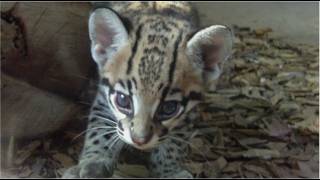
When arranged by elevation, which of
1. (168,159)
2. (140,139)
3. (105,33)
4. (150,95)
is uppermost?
(105,33)

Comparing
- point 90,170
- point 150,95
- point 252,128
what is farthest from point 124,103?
point 252,128

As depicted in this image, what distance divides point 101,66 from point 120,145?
31cm

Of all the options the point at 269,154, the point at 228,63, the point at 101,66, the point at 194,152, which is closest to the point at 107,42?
the point at 101,66

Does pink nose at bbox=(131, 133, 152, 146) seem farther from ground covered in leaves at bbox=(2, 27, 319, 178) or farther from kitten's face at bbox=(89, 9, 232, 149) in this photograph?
ground covered in leaves at bbox=(2, 27, 319, 178)

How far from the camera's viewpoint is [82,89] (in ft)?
8.09

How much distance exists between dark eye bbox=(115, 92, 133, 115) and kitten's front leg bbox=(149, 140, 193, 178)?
38cm

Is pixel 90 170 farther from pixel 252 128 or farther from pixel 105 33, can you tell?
pixel 252 128

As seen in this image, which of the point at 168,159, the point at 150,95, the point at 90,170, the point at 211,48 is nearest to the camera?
the point at 150,95

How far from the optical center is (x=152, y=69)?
6.30 ft

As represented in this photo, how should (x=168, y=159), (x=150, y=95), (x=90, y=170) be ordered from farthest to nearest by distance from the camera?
(x=168, y=159) → (x=90, y=170) → (x=150, y=95)

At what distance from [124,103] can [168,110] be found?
14 centimetres

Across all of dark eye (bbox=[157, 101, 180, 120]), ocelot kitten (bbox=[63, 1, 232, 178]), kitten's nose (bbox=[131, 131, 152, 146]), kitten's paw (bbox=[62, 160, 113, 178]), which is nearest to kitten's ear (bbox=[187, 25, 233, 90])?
ocelot kitten (bbox=[63, 1, 232, 178])

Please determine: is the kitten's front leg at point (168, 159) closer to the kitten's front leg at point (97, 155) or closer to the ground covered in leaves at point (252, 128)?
the ground covered in leaves at point (252, 128)

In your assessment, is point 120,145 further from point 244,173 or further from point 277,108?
point 277,108
